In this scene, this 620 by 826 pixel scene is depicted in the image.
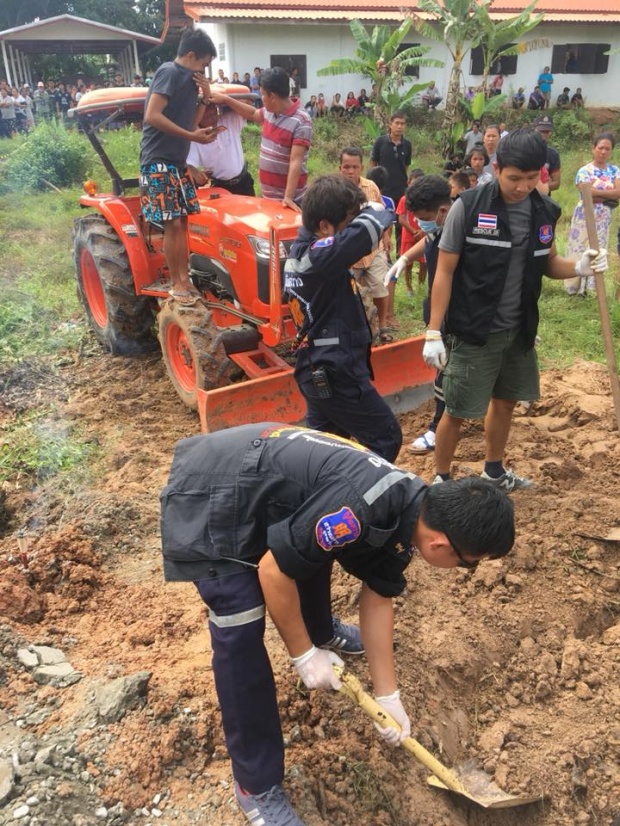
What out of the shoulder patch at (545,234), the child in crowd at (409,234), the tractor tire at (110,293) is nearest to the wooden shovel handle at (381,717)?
the shoulder patch at (545,234)

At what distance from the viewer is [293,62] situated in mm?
18641

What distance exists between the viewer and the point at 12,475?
450cm

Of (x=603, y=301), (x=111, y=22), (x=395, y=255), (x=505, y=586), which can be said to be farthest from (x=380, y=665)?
(x=111, y=22)

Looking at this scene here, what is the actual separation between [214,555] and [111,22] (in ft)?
109

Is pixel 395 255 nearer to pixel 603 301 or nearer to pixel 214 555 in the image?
pixel 603 301

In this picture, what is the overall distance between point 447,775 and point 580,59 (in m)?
22.4

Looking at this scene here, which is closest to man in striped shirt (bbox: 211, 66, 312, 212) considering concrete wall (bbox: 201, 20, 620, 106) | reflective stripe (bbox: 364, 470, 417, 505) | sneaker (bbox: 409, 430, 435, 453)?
sneaker (bbox: 409, 430, 435, 453)

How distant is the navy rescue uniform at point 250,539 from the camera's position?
80.9 inches

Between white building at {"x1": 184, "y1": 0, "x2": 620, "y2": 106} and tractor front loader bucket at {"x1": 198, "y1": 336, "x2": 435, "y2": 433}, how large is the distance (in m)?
15.2

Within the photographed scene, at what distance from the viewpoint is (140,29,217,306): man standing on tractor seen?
4.46 m

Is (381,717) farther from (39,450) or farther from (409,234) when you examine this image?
(409,234)

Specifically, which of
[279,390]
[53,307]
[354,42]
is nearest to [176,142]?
[279,390]

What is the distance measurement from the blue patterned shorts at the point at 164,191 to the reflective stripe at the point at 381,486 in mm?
3318

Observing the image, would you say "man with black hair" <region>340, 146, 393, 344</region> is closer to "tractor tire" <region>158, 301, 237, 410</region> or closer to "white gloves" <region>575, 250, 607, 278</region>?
"tractor tire" <region>158, 301, 237, 410</region>
